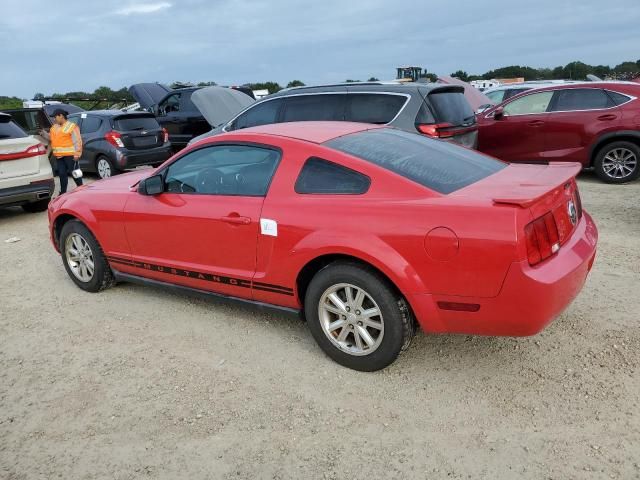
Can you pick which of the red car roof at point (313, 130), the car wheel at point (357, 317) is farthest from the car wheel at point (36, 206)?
the car wheel at point (357, 317)

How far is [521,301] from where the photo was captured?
2.71 m

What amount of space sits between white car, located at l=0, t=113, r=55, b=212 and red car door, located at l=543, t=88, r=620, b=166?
796cm

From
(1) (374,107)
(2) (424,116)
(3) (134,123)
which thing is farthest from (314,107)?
(3) (134,123)

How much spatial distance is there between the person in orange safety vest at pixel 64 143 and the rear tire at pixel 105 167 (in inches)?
77.7

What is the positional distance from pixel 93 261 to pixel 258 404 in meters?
2.51

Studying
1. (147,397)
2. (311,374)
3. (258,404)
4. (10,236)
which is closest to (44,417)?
(147,397)

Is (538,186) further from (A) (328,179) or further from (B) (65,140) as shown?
(B) (65,140)

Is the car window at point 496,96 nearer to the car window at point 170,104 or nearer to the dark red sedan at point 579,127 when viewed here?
the dark red sedan at point 579,127

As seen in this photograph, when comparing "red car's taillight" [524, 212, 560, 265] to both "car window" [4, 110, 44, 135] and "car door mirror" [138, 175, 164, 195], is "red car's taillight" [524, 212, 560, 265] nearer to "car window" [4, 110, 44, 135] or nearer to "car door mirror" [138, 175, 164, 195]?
"car door mirror" [138, 175, 164, 195]

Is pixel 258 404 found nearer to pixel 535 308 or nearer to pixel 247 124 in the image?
pixel 535 308

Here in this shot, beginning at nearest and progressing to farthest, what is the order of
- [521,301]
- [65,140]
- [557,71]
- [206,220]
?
[521,301] → [206,220] → [65,140] → [557,71]

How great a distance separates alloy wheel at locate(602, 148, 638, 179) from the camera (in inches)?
335

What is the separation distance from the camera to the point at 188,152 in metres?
4.11

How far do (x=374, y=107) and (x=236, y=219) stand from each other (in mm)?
3882
